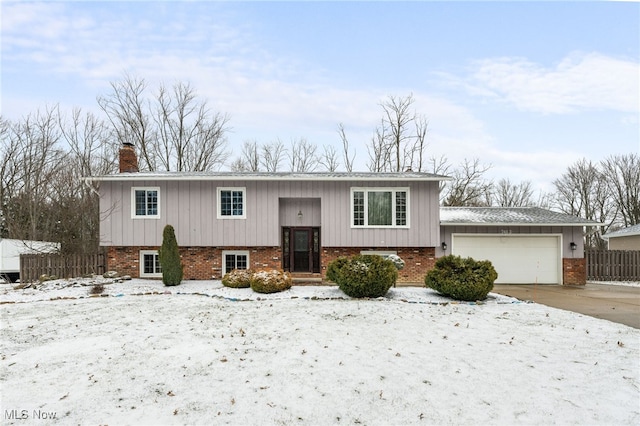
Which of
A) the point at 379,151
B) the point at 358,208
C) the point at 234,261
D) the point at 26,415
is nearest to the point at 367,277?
the point at 358,208

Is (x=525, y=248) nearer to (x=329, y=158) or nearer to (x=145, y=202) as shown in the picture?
(x=145, y=202)

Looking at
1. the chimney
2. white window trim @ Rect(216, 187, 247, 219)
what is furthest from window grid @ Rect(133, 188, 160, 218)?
white window trim @ Rect(216, 187, 247, 219)

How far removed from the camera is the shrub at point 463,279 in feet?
30.8

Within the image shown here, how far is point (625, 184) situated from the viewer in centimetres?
2950

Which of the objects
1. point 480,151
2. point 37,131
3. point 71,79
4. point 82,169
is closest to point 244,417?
point 71,79

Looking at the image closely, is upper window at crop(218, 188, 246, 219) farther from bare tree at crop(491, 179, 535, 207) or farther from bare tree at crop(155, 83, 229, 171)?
bare tree at crop(491, 179, 535, 207)

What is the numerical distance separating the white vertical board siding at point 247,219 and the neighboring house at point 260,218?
4 centimetres

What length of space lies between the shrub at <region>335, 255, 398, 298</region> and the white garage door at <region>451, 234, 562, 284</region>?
562 cm

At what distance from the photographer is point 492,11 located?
9305 mm

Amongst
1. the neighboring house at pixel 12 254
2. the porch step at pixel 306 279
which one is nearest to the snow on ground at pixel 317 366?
the porch step at pixel 306 279

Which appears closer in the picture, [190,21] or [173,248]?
[190,21]

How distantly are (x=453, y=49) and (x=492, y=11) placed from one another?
249 cm

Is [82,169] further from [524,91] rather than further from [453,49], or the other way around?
[524,91]

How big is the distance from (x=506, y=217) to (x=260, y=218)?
9847mm
